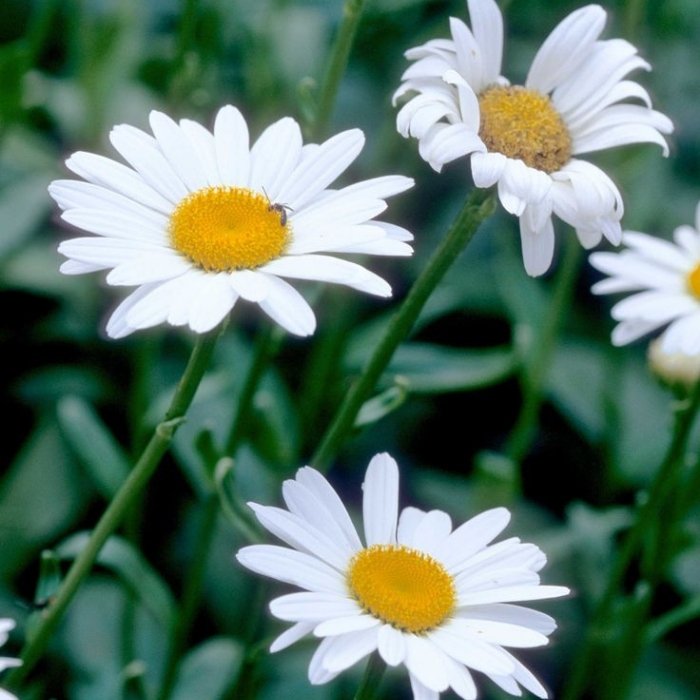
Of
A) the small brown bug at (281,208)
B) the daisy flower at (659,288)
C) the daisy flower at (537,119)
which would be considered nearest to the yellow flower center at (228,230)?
the small brown bug at (281,208)

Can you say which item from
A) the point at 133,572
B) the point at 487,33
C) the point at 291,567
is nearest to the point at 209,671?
the point at 133,572

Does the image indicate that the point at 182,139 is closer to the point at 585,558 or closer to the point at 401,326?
the point at 401,326

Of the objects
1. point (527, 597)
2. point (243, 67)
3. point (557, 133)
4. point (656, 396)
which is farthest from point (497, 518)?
point (243, 67)

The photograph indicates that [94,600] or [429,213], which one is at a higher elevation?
[429,213]

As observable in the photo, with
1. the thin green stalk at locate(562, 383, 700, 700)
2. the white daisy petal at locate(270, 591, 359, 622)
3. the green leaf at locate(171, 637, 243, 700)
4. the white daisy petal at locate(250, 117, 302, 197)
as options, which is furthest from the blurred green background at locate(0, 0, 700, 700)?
the white daisy petal at locate(270, 591, 359, 622)

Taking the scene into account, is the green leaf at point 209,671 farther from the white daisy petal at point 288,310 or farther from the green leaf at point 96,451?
the white daisy petal at point 288,310
